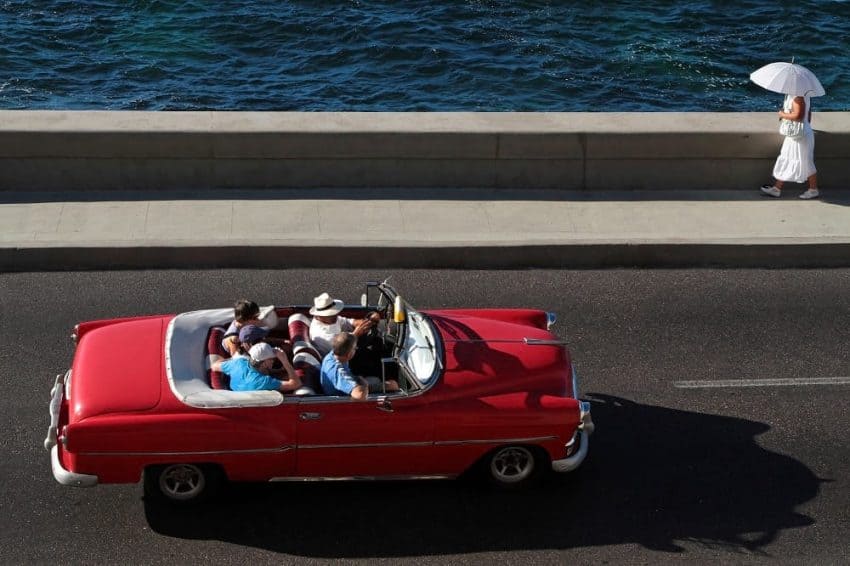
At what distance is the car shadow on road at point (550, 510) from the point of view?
26.4 ft

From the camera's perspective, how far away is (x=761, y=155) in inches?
534

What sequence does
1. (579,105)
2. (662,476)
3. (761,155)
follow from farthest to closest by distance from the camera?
1. (579,105)
2. (761,155)
3. (662,476)

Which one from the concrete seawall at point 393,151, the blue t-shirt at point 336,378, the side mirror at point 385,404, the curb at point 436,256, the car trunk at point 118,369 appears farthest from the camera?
the concrete seawall at point 393,151

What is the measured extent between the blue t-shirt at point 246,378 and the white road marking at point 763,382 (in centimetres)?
379

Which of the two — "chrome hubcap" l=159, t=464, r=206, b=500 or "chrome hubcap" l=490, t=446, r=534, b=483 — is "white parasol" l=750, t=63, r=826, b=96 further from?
"chrome hubcap" l=159, t=464, r=206, b=500

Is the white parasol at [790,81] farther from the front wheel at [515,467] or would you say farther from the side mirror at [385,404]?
the side mirror at [385,404]

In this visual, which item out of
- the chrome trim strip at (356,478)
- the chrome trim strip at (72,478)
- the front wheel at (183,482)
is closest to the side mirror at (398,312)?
the chrome trim strip at (356,478)

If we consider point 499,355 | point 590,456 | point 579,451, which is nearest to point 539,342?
point 499,355

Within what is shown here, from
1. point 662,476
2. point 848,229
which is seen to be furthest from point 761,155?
point 662,476

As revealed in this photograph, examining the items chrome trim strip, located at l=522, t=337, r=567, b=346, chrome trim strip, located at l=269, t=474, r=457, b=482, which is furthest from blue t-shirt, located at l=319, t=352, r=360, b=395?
chrome trim strip, located at l=522, t=337, r=567, b=346

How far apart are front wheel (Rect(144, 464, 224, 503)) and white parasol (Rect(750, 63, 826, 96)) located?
7.90 meters

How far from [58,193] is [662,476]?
751 centimetres

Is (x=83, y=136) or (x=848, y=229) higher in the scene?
(x=83, y=136)

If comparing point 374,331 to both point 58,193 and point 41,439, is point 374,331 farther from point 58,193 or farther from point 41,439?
point 58,193
